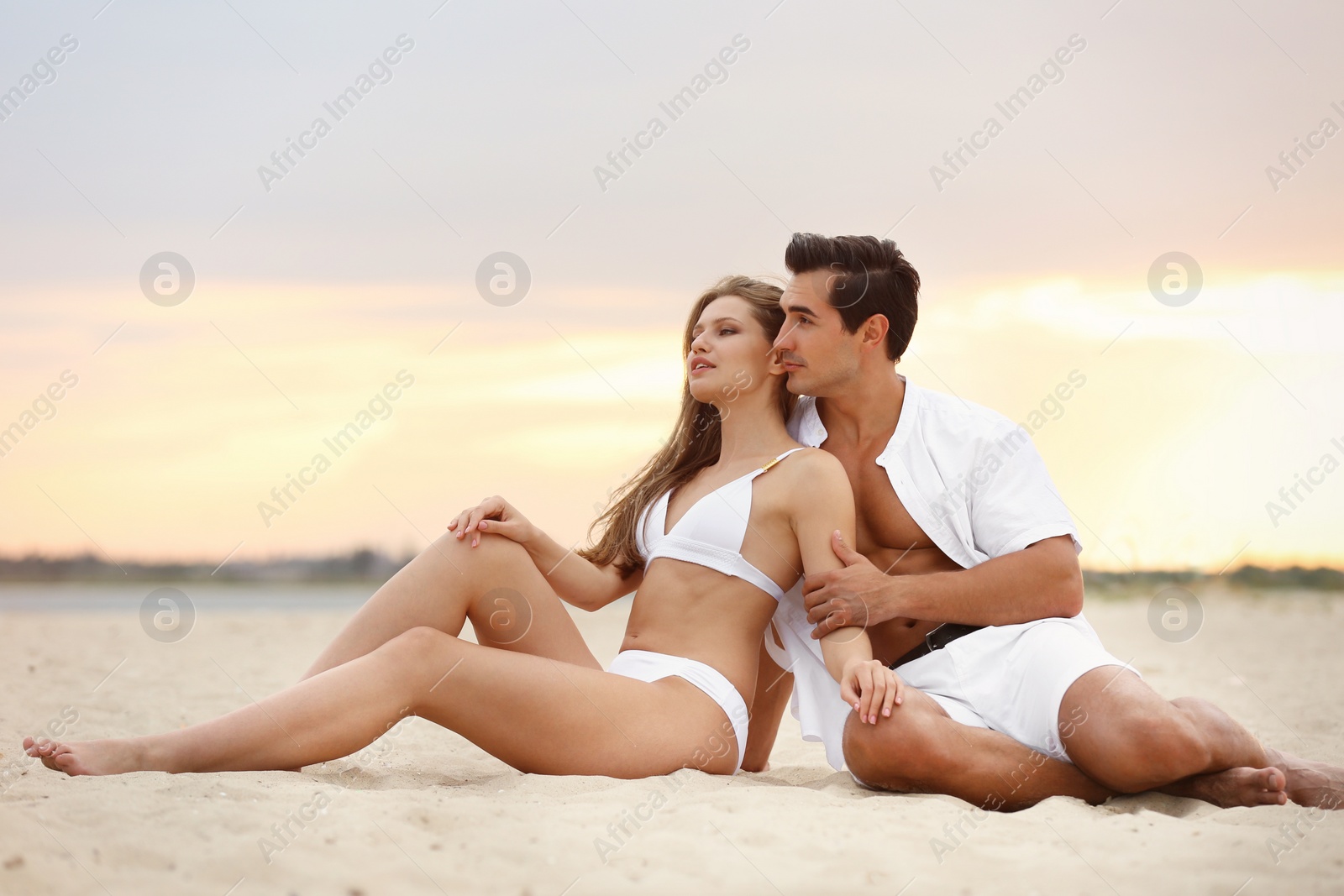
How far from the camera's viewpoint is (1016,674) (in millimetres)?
3430

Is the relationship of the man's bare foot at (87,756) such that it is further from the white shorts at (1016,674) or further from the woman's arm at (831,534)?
the white shorts at (1016,674)

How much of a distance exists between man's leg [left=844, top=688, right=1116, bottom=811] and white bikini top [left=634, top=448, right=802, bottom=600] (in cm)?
58

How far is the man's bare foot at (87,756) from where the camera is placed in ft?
9.75

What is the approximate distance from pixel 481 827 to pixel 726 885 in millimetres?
663

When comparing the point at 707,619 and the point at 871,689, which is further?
the point at 707,619

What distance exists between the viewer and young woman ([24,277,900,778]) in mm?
3051

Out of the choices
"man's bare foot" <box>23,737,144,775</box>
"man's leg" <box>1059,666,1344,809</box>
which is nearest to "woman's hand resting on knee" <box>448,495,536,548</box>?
"man's bare foot" <box>23,737,144,775</box>

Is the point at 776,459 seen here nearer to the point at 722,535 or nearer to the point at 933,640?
the point at 722,535

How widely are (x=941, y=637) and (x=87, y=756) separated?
2657 millimetres

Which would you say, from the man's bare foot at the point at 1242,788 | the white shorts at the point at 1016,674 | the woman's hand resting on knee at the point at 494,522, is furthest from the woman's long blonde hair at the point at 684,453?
the man's bare foot at the point at 1242,788

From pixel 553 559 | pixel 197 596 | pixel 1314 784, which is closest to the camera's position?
pixel 1314 784

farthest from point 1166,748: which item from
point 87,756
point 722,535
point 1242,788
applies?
point 87,756

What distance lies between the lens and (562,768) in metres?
3.25

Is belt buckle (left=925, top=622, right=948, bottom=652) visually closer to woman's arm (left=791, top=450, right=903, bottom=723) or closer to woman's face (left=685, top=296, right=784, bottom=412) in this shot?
woman's arm (left=791, top=450, right=903, bottom=723)
